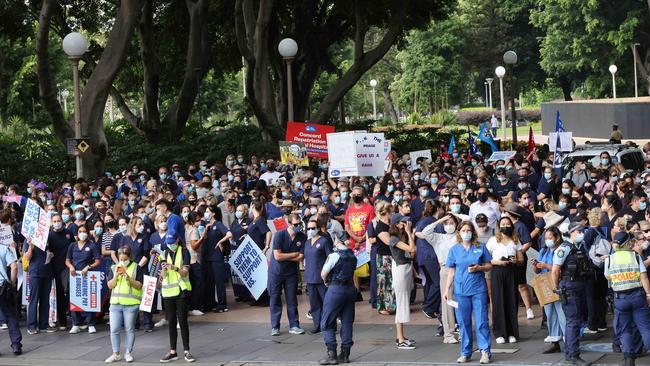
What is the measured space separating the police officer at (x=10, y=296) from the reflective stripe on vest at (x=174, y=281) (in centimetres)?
252

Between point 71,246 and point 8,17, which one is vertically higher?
point 8,17

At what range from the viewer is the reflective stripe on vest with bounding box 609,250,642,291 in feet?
42.7

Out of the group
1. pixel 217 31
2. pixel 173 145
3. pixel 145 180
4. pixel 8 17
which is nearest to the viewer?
pixel 145 180

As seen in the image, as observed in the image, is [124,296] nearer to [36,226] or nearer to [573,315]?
[36,226]

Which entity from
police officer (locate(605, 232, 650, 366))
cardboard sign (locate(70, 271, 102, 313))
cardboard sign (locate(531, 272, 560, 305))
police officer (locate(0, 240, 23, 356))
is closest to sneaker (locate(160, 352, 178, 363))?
police officer (locate(0, 240, 23, 356))

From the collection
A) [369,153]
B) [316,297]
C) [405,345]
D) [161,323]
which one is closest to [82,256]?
[161,323]

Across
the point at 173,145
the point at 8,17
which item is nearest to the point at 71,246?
the point at 173,145

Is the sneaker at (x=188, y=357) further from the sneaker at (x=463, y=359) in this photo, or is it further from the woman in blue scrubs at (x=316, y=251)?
the sneaker at (x=463, y=359)

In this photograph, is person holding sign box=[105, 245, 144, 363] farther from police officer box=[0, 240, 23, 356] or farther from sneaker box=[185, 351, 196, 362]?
police officer box=[0, 240, 23, 356]

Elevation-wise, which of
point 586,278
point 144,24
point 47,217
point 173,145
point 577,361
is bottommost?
point 577,361

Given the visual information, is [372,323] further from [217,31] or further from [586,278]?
[217,31]

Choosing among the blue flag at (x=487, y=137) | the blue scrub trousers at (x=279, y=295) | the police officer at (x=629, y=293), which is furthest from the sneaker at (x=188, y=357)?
the blue flag at (x=487, y=137)

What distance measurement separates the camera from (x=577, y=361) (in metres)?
13.3

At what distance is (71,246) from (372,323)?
452 centimetres
